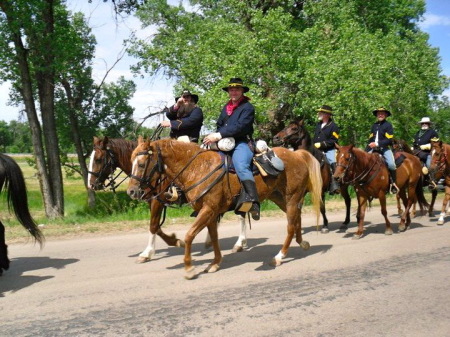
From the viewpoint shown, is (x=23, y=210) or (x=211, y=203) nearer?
(x=211, y=203)

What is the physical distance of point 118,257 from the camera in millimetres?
7781

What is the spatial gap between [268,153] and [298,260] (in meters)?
1.90

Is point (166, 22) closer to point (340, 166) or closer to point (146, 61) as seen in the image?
point (146, 61)

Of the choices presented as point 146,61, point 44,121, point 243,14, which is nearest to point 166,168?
point 44,121

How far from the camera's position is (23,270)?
23.0ft

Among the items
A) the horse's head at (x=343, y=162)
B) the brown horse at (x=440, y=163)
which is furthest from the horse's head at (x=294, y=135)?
the brown horse at (x=440, y=163)

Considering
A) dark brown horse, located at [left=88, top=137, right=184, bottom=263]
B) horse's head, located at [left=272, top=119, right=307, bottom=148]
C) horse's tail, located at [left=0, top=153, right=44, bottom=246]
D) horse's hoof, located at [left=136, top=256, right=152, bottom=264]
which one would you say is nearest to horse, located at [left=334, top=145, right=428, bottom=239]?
horse's head, located at [left=272, top=119, right=307, bottom=148]

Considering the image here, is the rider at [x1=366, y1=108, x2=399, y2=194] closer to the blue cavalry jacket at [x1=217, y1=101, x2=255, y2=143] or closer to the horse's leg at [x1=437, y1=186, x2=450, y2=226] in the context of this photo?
the horse's leg at [x1=437, y1=186, x2=450, y2=226]

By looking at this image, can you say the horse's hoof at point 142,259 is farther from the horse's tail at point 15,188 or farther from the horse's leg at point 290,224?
the horse's leg at point 290,224

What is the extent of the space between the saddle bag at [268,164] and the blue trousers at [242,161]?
0.67 ft

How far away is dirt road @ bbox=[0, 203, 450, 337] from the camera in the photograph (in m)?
4.61

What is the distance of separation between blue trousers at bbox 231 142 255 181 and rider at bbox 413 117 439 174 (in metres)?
8.72

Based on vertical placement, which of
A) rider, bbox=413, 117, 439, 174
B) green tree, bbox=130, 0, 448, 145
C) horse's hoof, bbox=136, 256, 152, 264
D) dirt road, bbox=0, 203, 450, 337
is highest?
green tree, bbox=130, 0, 448, 145

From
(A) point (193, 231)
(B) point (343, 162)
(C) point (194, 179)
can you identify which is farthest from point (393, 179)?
(A) point (193, 231)
